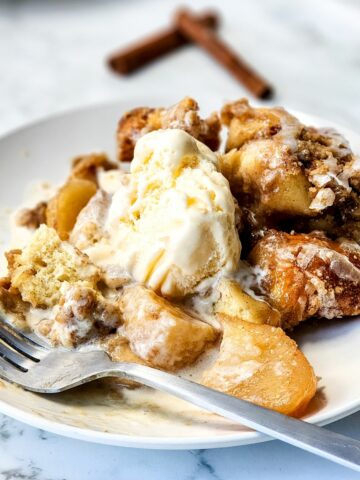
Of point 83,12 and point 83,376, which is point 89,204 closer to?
point 83,376

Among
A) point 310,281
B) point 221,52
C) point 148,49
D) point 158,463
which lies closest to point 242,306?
point 310,281

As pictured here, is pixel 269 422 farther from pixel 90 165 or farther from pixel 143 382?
pixel 90 165

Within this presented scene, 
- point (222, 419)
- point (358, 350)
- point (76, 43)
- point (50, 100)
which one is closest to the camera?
point (222, 419)

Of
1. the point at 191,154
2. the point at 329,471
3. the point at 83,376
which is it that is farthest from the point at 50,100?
the point at 329,471

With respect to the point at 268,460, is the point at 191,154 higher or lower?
higher

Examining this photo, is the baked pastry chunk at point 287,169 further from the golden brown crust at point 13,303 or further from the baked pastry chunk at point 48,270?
the golden brown crust at point 13,303

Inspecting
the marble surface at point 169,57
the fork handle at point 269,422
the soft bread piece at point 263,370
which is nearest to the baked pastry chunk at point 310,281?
the soft bread piece at point 263,370

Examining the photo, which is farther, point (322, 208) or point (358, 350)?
point (322, 208)
